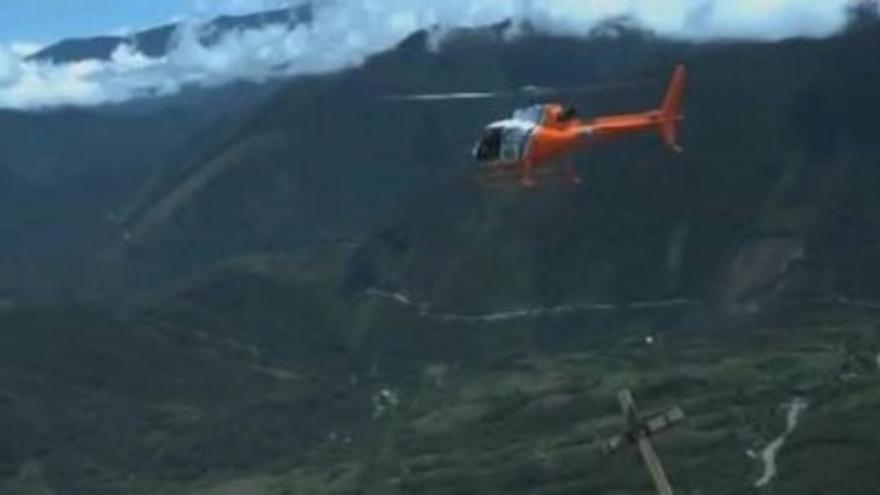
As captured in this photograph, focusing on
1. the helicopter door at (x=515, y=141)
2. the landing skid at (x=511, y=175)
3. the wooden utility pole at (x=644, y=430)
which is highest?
the helicopter door at (x=515, y=141)

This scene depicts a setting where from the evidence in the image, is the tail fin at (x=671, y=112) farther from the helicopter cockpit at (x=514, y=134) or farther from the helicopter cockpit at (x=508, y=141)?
the helicopter cockpit at (x=508, y=141)

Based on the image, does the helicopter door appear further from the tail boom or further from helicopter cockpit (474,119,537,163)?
the tail boom

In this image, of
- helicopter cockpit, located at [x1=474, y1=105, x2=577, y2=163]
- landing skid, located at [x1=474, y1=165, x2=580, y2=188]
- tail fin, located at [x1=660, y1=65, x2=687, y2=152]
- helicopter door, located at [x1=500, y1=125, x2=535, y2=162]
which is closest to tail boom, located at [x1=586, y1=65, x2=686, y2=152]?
tail fin, located at [x1=660, y1=65, x2=687, y2=152]

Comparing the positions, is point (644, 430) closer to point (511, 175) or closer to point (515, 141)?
point (511, 175)

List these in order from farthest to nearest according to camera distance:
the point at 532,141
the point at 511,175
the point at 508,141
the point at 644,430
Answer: the point at 508,141
the point at 532,141
the point at 511,175
the point at 644,430

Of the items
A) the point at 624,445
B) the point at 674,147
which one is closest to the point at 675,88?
the point at 674,147

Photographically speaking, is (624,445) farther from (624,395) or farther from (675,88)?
(675,88)

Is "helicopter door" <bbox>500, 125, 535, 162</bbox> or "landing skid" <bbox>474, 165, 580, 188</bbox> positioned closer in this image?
"landing skid" <bbox>474, 165, 580, 188</bbox>

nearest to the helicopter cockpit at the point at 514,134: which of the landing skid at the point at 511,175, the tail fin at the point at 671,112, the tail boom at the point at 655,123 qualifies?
the landing skid at the point at 511,175

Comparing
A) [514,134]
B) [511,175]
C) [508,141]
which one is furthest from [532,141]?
Result: [511,175]

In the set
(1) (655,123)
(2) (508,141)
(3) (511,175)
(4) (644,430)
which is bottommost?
(4) (644,430)

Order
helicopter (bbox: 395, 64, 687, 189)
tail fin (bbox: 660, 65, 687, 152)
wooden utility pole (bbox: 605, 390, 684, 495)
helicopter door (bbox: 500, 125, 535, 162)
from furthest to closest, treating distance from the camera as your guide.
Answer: tail fin (bbox: 660, 65, 687, 152), helicopter door (bbox: 500, 125, 535, 162), helicopter (bbox: 395, 64, 687, 189), wooden utility pole (bbox: 605, 390, 684, 495)
